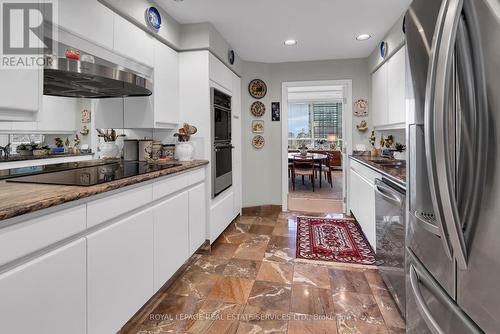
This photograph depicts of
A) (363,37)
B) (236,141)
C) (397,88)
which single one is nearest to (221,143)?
(236,141)

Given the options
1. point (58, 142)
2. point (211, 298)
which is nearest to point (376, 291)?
point (211, 298)

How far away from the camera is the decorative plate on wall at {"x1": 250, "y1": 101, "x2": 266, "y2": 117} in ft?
13.8

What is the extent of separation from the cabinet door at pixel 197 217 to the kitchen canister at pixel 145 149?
551mm

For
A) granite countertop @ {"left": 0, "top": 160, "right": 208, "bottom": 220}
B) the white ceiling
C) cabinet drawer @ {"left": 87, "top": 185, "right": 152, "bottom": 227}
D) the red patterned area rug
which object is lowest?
the red patterned area rug

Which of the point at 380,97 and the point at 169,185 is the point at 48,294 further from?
the point at 380,97

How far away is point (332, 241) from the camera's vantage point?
3.07m

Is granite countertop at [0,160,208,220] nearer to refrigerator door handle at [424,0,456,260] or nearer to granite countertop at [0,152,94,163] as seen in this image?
granite countertop at [0,152,94,163]

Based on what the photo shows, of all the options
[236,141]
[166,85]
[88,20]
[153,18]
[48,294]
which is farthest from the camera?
[236,141]

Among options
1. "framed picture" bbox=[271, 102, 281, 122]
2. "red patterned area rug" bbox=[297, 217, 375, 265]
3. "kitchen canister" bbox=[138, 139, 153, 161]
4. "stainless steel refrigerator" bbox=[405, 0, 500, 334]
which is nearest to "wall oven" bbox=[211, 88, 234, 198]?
"kitchen canister" bbox=[138, 139, 153, 161]

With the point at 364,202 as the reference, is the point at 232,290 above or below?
below

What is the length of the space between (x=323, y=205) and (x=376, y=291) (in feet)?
8.80

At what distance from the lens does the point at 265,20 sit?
9.04 feet

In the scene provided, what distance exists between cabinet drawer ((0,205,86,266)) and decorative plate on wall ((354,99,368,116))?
147 inches

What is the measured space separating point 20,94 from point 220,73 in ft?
7.12
